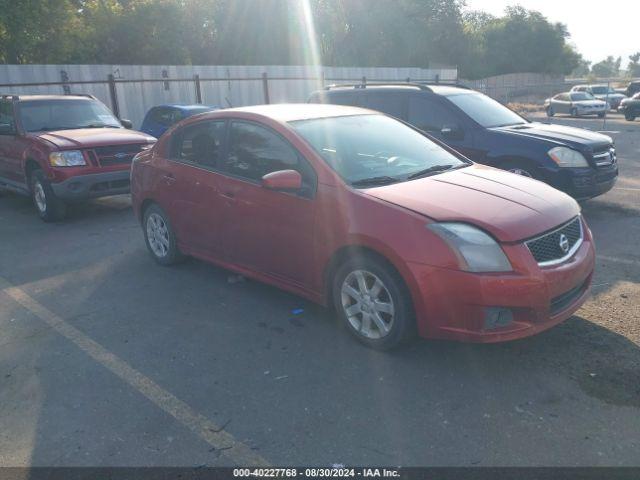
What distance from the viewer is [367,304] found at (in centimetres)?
403

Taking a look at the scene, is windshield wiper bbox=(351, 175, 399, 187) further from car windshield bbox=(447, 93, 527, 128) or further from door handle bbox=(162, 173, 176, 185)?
car windshield bbox=(447, 93, 527, 128)

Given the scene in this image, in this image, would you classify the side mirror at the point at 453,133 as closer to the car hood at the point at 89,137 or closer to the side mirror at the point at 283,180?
the side mirror at the point at 283,180

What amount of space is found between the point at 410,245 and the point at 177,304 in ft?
8.14

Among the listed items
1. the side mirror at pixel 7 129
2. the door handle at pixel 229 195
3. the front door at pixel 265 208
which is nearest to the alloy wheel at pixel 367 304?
the front door at pixel 265 208

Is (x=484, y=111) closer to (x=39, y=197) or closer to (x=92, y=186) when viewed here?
(x=92, y=186)

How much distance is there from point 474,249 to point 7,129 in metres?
8.55

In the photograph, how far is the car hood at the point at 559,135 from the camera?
7348 mm

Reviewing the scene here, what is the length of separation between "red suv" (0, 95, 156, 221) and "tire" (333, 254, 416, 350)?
5424mm

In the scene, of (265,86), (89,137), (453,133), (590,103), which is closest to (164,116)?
(89,137)

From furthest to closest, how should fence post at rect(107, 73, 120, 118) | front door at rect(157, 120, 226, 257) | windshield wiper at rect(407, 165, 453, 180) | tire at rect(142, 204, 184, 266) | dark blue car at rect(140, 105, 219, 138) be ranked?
fence post at rect(107, 73, 120, 118), dark blue car at rect(140, 105, 219, 138), tire at rect(142, 204, 184, 266), front door at rect(157, 120, 226, 257), windshield wiper at rect(407, 165, 453, 180)

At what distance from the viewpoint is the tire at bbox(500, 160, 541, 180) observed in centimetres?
733

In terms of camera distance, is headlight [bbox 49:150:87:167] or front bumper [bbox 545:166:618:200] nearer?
front bumper [bbox 545:166:618:200]

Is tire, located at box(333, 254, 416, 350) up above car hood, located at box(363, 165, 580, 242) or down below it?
below

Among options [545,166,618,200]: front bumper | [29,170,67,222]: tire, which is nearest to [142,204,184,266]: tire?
[29,170,67,222]: tire
